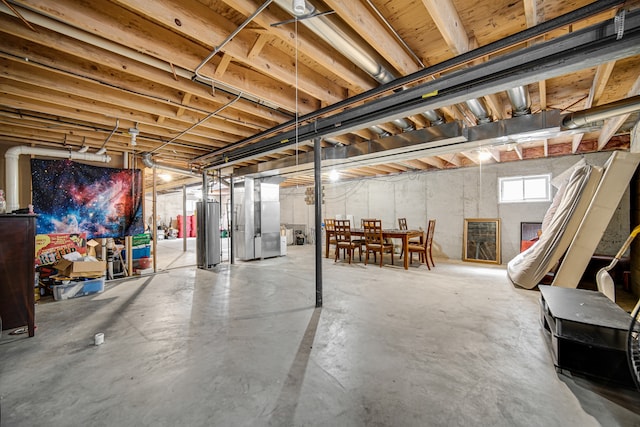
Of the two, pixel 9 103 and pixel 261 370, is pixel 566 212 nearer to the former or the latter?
pixel 261 370

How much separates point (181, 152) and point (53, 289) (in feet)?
9.58

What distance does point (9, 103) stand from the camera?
265cm

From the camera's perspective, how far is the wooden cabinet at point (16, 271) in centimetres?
222

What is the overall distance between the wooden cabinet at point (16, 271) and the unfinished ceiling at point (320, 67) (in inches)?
52.9

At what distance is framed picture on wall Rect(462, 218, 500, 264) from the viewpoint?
543 cm

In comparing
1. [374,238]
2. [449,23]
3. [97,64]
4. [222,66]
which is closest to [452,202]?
[374,238]

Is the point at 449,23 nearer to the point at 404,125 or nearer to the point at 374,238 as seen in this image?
the point at 404,125

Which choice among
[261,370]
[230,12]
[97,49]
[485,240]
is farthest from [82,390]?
[485,240]

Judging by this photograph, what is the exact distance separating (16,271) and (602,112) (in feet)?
18.9

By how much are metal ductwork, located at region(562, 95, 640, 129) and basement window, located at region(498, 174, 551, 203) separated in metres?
2.94

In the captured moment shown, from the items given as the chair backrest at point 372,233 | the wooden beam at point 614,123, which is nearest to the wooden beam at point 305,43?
the wooden beam at point 614,123

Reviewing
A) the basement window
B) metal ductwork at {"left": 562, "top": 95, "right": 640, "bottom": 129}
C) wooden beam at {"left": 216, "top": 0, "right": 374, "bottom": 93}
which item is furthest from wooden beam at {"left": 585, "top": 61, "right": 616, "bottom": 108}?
the basement window

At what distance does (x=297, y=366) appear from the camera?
182 cm

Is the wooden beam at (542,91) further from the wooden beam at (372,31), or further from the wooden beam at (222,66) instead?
the wooden beam at (222,66)
